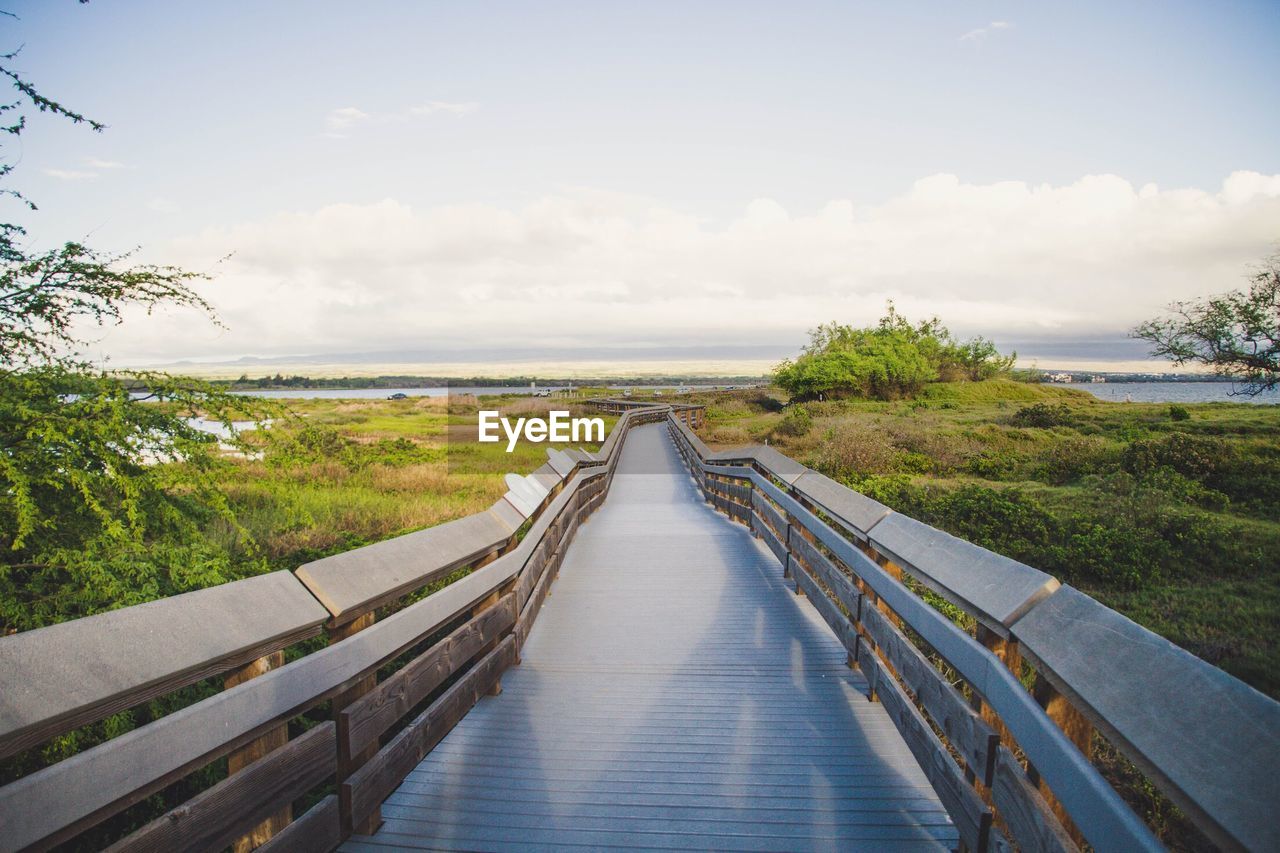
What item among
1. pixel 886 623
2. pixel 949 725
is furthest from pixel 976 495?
pixel 949 725

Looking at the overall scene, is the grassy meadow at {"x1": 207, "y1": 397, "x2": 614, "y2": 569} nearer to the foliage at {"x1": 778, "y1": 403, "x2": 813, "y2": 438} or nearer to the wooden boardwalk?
the wooden boardwalk

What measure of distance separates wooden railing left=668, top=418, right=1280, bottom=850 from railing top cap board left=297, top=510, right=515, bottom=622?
2162mm

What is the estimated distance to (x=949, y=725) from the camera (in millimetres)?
2721

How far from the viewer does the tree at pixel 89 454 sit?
482 centimetres

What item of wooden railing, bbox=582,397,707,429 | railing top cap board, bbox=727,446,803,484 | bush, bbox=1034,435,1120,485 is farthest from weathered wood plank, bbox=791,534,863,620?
wooden railing, bbox=582,397,707,429

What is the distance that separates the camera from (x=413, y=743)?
3.07 metres

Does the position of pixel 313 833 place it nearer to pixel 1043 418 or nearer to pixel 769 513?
pixel 769 513

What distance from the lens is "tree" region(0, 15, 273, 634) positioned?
4816 mm

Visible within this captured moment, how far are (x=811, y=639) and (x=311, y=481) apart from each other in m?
15.0

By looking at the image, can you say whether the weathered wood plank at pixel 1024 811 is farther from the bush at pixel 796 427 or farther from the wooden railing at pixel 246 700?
the bush at pixel 796 427

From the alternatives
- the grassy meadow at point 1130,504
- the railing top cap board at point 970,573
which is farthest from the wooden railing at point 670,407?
the railing top cap board at point 970,573

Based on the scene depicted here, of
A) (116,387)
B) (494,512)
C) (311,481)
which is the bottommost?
(311,481)

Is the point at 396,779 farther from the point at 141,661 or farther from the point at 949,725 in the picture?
the point at 949,725

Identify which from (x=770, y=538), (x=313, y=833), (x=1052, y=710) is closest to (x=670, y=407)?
(x=770, y=538)
